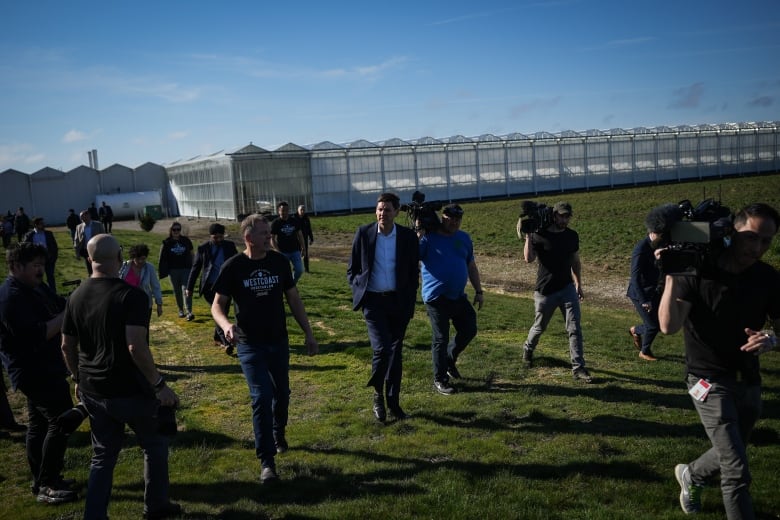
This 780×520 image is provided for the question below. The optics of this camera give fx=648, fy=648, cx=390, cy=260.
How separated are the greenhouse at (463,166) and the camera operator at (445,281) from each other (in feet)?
112

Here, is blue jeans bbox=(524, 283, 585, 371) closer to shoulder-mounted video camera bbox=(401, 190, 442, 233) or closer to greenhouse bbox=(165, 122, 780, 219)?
shoulder-mounted video camera bbox=(401, 190, 442, 233)

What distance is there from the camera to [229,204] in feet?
135

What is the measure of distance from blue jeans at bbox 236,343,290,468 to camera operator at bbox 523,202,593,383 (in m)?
3.22

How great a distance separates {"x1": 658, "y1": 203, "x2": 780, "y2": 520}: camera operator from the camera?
371 centimetres

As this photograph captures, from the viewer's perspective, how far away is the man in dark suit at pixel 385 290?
614cm

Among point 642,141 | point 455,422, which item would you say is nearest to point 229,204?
point 642,141

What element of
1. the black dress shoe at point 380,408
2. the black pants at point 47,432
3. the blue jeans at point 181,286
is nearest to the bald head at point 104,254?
the black pants at point 47,432

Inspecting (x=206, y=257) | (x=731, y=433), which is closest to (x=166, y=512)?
(x=731, y=433)

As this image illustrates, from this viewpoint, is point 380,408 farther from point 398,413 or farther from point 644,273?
point 644,273

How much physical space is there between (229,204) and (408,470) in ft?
124

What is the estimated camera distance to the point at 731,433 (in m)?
3.70

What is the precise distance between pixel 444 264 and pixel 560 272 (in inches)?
54.3

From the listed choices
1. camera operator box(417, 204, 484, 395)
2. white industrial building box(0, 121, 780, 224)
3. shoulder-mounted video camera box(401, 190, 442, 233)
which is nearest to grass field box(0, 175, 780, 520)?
camera operator box(417, 204, 484, 395)

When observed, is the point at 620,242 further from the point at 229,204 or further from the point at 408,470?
the point at 229,204
